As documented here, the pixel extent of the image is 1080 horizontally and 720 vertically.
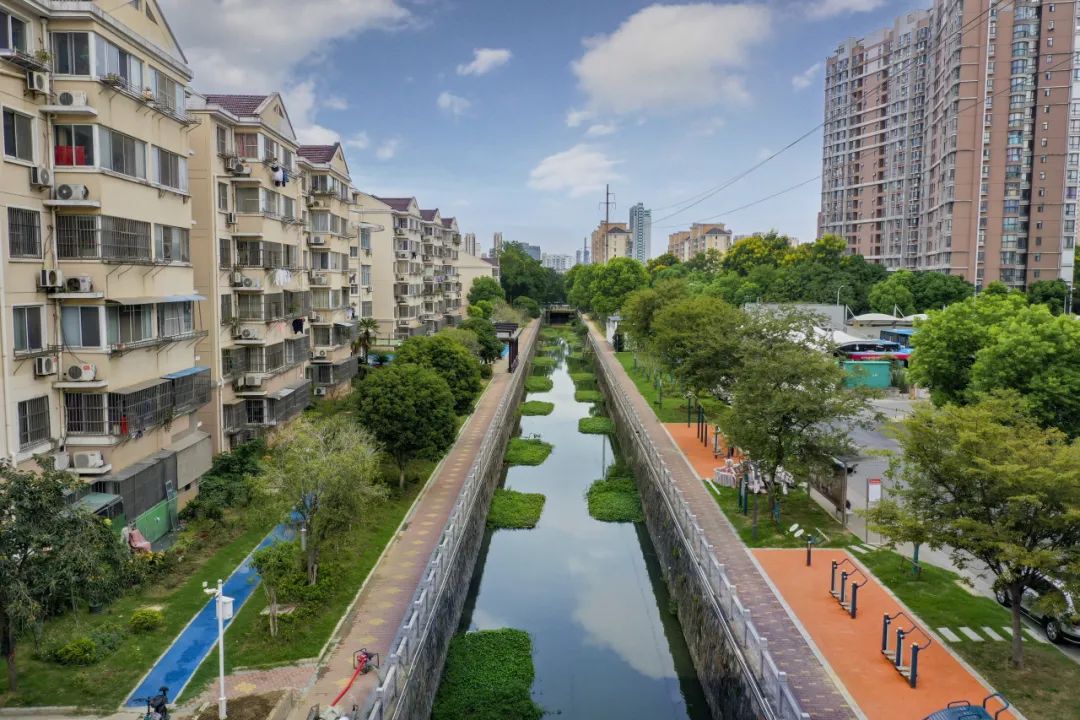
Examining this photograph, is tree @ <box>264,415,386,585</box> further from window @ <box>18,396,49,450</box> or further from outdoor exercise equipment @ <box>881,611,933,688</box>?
outdoor exercise equipment @ <box>881,611,933,688</box>

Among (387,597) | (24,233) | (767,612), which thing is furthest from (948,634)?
(24,233)

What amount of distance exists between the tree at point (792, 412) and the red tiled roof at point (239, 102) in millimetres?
20576

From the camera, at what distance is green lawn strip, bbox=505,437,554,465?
39031mm

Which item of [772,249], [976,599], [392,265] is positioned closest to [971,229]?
[772,249]

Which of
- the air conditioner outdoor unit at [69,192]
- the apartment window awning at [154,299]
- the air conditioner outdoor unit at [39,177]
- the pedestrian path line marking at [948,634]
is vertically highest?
the air conditioner outdoor unit at [39,177]

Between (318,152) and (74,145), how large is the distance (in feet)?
70.4

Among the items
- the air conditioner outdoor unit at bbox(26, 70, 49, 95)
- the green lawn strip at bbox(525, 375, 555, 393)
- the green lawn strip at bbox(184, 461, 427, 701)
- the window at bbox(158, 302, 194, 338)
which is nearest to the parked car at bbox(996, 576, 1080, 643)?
the green lawn strip at bbox(184, 461, 427, 701)

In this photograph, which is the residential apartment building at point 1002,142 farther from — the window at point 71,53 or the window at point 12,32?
the window at point 12,32

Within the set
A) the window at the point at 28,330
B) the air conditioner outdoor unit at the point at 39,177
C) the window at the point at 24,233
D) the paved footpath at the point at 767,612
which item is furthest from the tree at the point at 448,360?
the air conditioner outdoor unit at the point at 39,177

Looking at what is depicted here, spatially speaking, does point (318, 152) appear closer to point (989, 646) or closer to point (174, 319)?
point (174, 319)

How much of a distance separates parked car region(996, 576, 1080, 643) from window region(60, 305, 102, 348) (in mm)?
20778

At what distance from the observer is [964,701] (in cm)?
1312

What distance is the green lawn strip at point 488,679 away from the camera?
1673 centimetres

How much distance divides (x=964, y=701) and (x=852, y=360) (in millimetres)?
42045
